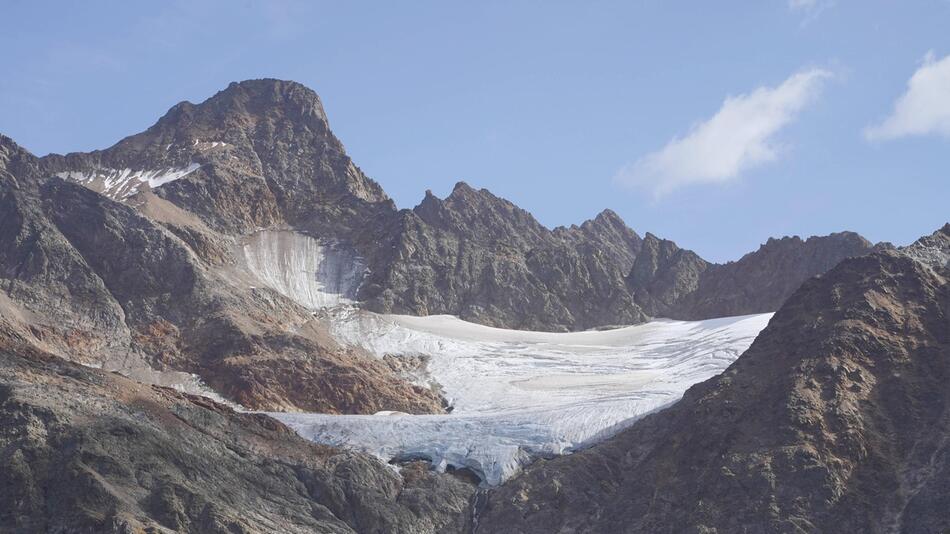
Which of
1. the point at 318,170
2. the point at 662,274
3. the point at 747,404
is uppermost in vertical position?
the point at 318,170

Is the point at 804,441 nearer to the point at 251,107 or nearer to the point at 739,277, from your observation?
the point at 739,277

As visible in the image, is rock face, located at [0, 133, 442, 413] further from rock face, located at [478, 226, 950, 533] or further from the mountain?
rock face, located at [478, 226, 950, 533]

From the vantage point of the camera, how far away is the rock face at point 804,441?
60.0 meters

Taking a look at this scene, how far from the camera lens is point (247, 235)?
126m

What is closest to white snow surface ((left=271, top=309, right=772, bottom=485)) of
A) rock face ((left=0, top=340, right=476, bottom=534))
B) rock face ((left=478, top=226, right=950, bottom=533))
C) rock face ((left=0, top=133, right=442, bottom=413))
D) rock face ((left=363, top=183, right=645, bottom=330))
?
rock face ((left=363, top=183, right=645, bottom=330))

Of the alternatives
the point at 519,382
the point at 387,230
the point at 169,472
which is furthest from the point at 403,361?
the point at 169,472

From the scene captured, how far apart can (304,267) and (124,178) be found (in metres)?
24.4

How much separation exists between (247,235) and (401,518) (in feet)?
200

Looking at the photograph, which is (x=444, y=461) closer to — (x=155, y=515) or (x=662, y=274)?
(x=155, y=515)

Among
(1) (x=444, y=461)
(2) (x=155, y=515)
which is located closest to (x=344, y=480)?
(1) (x=444, y=461)

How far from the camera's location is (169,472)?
203 feet

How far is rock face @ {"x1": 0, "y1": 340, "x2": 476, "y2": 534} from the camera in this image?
56.8m

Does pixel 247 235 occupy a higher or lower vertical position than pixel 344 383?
higher

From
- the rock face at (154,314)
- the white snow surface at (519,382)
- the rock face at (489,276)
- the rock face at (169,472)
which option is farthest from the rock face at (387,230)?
the rock face at (169,472)
